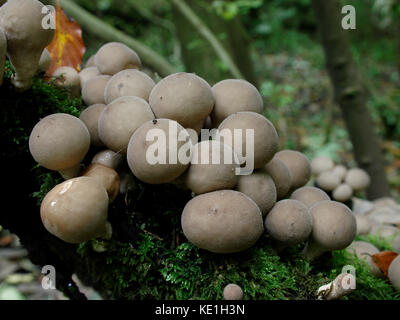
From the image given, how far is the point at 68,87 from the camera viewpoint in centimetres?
155

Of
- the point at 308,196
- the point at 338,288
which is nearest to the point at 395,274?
the point at 338,288

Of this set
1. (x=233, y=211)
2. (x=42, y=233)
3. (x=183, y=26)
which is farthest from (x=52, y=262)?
(x=183, y=26)

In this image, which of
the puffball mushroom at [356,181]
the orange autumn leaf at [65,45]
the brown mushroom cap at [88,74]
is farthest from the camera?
the puffball mushroom at [356,181]

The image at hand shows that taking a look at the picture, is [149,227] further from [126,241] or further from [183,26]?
[183,26]

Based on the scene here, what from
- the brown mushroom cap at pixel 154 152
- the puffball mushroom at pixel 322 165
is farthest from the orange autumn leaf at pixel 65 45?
the puffball mushroom at pixel 322 165

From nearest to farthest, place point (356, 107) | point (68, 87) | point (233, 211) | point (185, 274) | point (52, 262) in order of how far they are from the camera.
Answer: point (233, 211)
point (185, 274)
point (68, 87)
point (52, 262)
point (356, 107)

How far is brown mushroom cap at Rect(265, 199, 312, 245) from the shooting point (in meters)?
Result: 1.30

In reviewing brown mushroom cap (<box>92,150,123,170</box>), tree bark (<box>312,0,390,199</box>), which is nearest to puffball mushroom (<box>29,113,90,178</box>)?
brown mushroom cap (<box>92,150,123,170</box>)

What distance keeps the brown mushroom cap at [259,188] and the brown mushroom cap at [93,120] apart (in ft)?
1.82

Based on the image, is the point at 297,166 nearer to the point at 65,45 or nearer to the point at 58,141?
the point at 58,141

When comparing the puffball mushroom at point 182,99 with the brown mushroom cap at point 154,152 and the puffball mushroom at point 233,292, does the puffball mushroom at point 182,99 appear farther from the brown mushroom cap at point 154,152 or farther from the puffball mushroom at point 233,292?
the puffball mushroom at point 233,292

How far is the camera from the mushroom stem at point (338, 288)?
125cm

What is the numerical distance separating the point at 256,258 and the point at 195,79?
0.67 metres

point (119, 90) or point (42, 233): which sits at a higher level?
point (119, 90)
